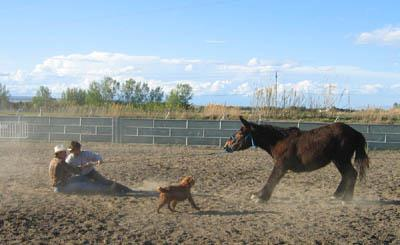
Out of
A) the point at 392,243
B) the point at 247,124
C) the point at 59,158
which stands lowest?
the point at 392,243

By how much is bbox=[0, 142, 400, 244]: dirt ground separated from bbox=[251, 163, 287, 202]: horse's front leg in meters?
0.13

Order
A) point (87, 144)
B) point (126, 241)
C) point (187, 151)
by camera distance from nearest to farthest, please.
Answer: point (126, 241), point (187, 151), point (87, 144)

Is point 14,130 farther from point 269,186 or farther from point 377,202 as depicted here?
point 377,202

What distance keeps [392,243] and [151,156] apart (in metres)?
9.62

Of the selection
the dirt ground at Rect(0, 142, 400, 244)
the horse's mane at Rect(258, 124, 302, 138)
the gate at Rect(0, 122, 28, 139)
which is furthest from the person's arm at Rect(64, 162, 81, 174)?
the gate at Rect(0, 122, 28, 139)

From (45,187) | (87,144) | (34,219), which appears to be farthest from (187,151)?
(34,219)

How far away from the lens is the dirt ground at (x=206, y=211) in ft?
21.9

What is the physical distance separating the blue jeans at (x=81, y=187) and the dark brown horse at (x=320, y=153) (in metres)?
2.41

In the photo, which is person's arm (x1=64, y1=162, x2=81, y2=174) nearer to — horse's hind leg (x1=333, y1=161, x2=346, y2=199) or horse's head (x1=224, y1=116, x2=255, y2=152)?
horse's head (x1=224, y1=116, x2=255, y2=152)

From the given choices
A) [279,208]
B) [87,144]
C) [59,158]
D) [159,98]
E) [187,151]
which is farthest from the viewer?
[159,98]

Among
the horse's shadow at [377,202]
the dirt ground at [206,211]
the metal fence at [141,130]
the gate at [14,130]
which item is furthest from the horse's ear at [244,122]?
the gate at [14,130]

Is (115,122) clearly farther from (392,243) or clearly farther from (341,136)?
(392,243)

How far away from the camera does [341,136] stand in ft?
29.3

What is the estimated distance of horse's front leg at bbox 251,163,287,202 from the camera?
879 cm
